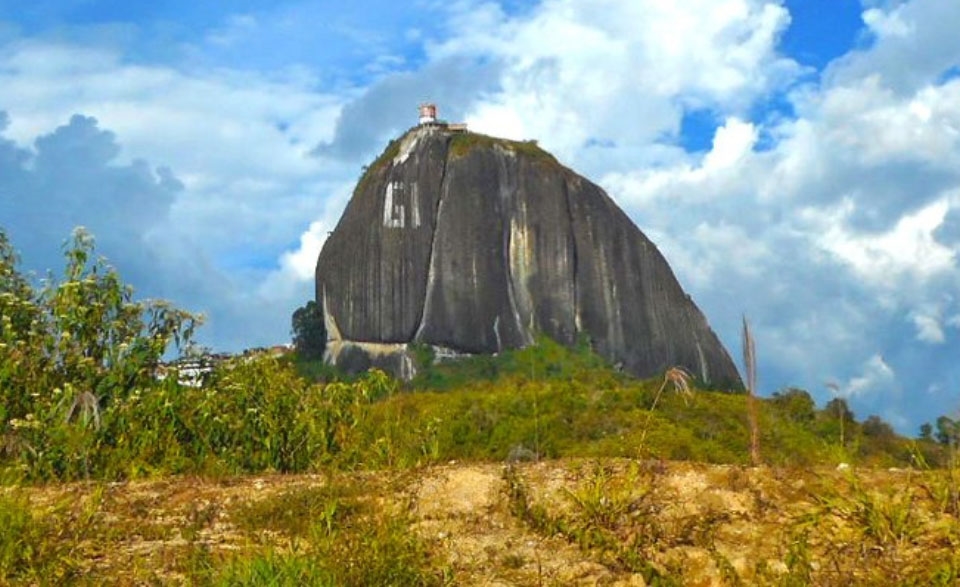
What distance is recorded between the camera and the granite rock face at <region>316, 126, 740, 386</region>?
372ft

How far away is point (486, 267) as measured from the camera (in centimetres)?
11438

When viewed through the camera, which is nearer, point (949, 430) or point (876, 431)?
point (949, 430)

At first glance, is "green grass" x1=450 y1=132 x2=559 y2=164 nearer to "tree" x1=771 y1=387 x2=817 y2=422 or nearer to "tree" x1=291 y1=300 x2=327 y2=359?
"tree" x1=291 y1=300 x2=327 y2=359

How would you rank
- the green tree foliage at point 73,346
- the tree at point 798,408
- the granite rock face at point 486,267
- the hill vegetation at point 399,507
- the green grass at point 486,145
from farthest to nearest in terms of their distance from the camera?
the green grass at point 486,145
the granite rock face at point 486,267
the tree at point 798,408
the green tree foliage at point 73,346
the hill vegetation at point 399,507

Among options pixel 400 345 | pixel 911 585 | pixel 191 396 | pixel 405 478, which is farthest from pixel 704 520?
pixel 400 345

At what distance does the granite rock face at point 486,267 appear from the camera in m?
114

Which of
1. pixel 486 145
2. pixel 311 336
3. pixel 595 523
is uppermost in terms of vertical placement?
pixel 486 145

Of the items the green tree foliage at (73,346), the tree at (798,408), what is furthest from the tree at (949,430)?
the tree at (798,408)

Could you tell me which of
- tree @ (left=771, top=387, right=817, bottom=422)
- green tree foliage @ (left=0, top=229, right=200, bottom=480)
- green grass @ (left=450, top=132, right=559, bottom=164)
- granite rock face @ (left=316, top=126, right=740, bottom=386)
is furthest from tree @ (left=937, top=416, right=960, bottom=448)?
green grass @ (left=450, top=132, right=559, bottom=164)

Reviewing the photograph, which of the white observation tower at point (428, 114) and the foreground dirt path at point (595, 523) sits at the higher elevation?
the white observation tower at point (428, 114)

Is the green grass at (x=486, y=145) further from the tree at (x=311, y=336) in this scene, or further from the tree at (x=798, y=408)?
the tree at (x=798, y=408)

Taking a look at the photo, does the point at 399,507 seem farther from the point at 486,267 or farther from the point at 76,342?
the point at 486,267

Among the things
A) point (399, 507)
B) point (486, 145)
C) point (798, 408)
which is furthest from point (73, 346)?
point (486, 145)

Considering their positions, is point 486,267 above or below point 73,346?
above
